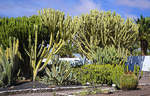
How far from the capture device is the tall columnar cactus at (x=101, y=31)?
18328 millimetres

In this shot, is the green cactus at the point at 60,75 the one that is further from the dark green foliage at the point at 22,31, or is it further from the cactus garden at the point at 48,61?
the dark green foliage at the point at 22,31

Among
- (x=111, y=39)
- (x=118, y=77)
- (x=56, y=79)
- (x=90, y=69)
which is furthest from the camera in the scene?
(x=111, y=39)

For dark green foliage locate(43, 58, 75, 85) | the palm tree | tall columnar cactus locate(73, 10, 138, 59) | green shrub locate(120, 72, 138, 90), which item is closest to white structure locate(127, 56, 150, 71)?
tall columnar cactus locate(73, 10, 138, 59)

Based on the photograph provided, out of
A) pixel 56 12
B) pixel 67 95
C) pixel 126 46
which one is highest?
pixel 56 12

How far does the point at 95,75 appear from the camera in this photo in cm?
1070

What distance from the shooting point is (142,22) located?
2622 centimetres

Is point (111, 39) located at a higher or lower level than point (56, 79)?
higher

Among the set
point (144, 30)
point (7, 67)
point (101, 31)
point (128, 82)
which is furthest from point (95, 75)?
point (144, 30)

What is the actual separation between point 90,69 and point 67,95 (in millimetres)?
3494

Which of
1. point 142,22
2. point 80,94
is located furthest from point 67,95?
point 142,22

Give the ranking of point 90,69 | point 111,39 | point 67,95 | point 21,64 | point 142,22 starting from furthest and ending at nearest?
1. point 142,22
2. point 111,39
3. point 21,64
4. point 90,69
5. point 67,95

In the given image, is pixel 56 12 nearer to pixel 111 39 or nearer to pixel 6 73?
pixel 6 73

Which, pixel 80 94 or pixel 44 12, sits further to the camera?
pixel 44 12

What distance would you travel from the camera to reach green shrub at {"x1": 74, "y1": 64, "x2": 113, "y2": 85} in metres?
10.7
